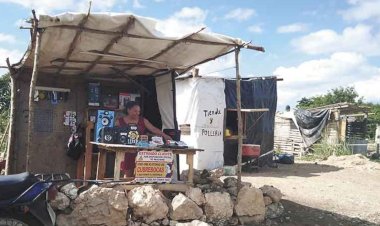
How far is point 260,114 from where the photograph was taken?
14969mm

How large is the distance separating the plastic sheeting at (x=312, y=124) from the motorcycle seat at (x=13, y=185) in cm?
1837

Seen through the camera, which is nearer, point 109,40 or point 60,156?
point 109,40

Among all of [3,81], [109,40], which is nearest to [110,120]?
[109,40]

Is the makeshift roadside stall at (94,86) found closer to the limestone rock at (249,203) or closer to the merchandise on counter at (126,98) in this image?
the merchandise on counter at (126,98)

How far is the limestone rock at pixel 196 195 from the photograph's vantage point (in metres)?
5.98

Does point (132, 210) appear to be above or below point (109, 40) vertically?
below

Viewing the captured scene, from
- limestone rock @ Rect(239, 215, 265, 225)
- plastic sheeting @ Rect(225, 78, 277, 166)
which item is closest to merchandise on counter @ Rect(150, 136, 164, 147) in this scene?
limestone rock @ Rect(239, 215, 265, 225)

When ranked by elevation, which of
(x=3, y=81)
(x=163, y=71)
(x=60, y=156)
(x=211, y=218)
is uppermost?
(x=3, y=81)

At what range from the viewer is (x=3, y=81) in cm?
3341

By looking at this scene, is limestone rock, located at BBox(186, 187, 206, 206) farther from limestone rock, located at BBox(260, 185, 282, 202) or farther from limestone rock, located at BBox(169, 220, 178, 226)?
limestone rock, located at BBox(260, 185, 282, 202)

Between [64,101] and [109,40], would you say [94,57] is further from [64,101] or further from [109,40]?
[64,101]

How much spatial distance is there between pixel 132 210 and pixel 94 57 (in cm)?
266

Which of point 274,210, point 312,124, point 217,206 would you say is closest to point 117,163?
point 217,206

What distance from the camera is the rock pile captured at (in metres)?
5.38
